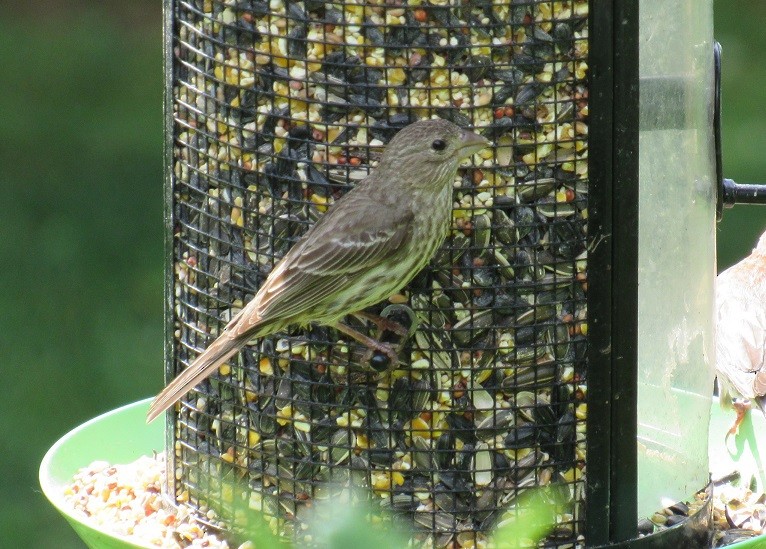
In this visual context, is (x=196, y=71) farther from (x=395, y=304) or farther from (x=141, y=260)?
(x=141, y=260)

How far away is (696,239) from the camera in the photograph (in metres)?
5.46

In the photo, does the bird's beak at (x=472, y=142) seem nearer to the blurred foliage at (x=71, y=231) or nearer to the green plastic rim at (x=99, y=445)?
the green plastic rim at (x=99, y=445)

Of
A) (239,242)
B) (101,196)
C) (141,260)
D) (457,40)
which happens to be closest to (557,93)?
(457,40)

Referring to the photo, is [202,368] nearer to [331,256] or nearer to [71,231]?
[331,256]

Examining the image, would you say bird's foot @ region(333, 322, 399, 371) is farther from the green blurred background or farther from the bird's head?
the green blurred background

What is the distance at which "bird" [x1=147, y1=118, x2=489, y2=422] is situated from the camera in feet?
16.0

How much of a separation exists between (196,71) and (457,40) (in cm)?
106

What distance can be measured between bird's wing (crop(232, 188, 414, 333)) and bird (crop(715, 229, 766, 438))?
2.82m

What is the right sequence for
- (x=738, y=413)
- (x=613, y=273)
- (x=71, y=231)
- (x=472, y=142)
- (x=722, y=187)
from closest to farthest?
1. (x=472, y=142)
2. (x=613, y=273)
3. (x=722, y=187)
4. (x=738, y=413)
5. (x=71, y=231)

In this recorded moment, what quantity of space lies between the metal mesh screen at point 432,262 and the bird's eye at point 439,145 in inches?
5.1

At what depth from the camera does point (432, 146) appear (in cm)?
477

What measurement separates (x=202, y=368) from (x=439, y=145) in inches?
43.9

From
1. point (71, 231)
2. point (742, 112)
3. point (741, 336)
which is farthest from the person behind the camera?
point (742, 112)

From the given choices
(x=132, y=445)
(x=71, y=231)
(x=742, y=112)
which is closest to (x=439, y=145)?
(x=132, y=445)
